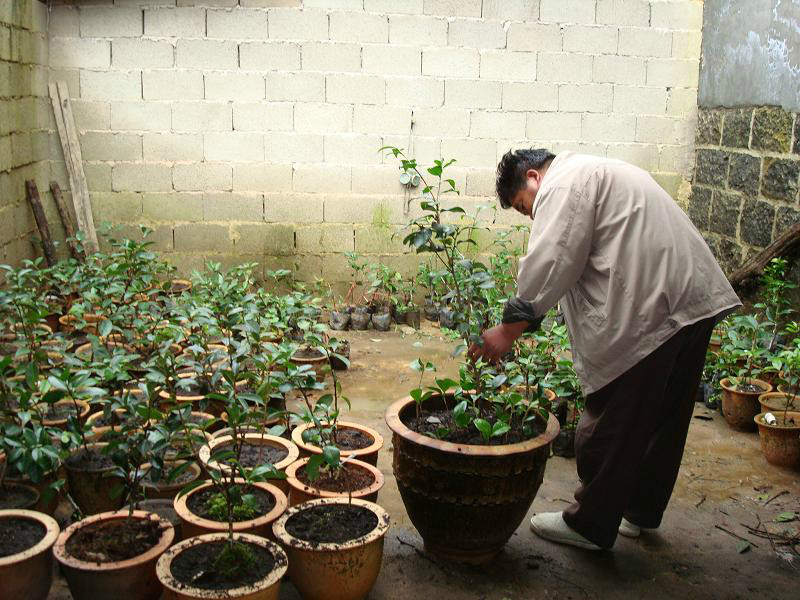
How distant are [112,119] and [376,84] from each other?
1978mm

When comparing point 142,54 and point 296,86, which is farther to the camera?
point 296,86

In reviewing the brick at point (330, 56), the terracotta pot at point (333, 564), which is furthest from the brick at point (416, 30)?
the terracotta pot at point (333, 564)

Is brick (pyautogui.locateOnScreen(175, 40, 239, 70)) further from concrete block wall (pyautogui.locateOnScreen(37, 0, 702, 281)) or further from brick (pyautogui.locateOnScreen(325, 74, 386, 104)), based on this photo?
brick (pyautogui.locateOnScreen(325, 74, 386, 104))

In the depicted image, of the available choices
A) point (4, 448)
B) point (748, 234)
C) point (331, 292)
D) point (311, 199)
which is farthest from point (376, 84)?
point (4, 448)

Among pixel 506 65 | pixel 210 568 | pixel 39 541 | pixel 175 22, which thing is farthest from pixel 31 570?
pixel 506 65

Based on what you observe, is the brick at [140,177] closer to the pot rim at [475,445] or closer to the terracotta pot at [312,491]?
the terracotta pot at [312,491]

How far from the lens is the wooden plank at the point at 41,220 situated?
19.1ft

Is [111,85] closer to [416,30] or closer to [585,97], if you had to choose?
[416,30]

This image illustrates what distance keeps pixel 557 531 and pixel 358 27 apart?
4.31 m

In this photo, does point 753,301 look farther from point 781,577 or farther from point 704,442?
point 781,577

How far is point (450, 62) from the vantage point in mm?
6328

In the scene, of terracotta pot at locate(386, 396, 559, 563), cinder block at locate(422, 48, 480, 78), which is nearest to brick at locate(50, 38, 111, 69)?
cinder block at locate(422, 48, 480, 78)

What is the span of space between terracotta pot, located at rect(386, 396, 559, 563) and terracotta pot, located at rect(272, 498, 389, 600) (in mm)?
Result: 254

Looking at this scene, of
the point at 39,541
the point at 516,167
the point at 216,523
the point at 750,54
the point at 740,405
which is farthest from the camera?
the point at 750,54
